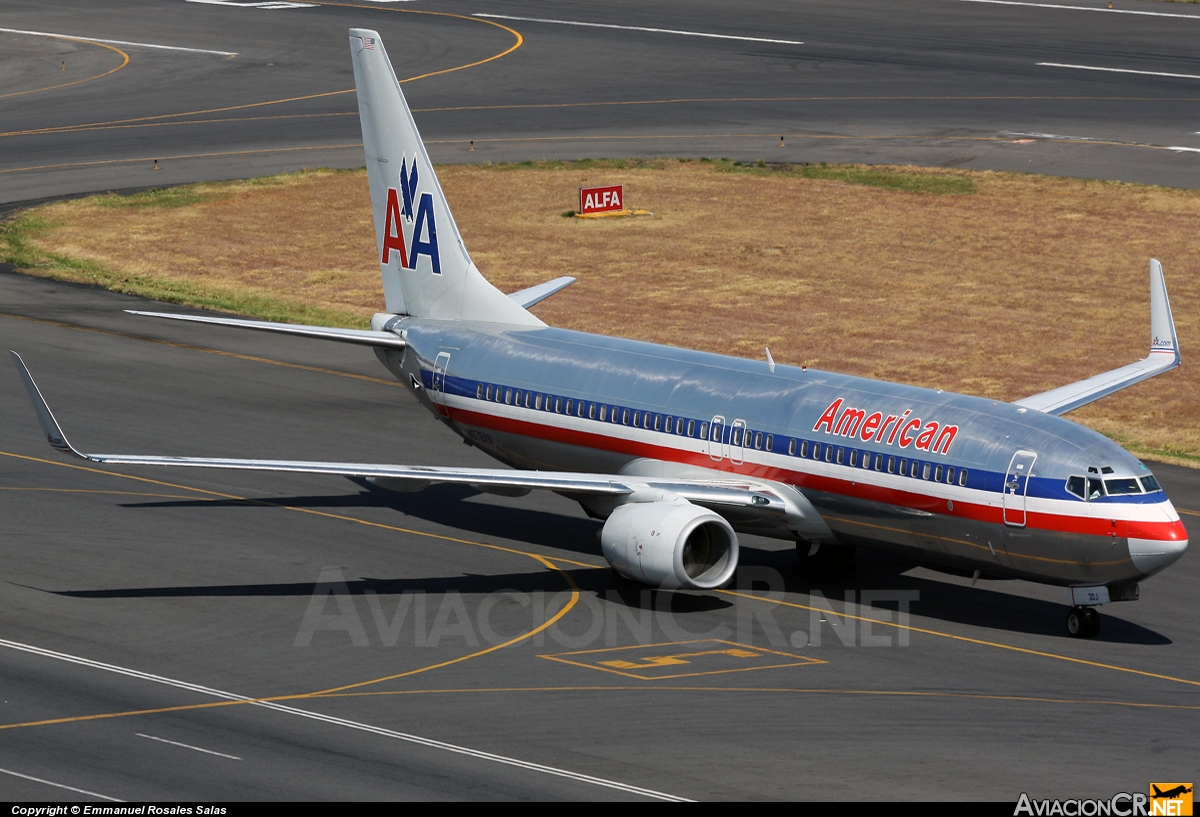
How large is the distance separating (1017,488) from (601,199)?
164 ft

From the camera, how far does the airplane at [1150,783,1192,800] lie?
92.3ft

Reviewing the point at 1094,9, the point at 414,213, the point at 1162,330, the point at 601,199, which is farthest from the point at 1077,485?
the point at 1094,9

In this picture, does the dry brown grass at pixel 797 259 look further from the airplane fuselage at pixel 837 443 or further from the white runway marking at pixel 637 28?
the white runway marking at pixel 637 28

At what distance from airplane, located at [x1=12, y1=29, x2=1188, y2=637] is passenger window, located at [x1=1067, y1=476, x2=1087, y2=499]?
0.04m

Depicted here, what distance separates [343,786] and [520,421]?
1628 centimetres

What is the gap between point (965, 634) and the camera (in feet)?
122

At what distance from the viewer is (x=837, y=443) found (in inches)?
1501

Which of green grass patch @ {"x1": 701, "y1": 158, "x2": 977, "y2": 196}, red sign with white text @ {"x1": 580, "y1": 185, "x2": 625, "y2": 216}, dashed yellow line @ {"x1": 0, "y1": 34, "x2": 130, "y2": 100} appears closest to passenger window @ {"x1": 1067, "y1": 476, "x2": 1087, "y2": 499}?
red sign with white text @ {"x1": 580, "y1": 185, "x2": 625, "y2": 216}

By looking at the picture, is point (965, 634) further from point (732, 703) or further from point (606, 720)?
point (606, 720)

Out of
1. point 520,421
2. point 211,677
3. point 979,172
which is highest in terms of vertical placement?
point 979,172

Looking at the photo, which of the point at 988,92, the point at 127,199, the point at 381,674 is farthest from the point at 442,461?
the point at 988,92

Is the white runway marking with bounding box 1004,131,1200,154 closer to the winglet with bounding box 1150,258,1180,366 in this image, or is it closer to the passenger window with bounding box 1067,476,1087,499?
the winglet with bounding box 1150,258,1180,366

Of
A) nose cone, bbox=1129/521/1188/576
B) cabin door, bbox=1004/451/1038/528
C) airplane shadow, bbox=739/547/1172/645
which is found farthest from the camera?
airplane shadow, bbox=739/547/1172/645

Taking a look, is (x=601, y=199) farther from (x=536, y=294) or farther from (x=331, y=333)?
(x=331, y=333)
